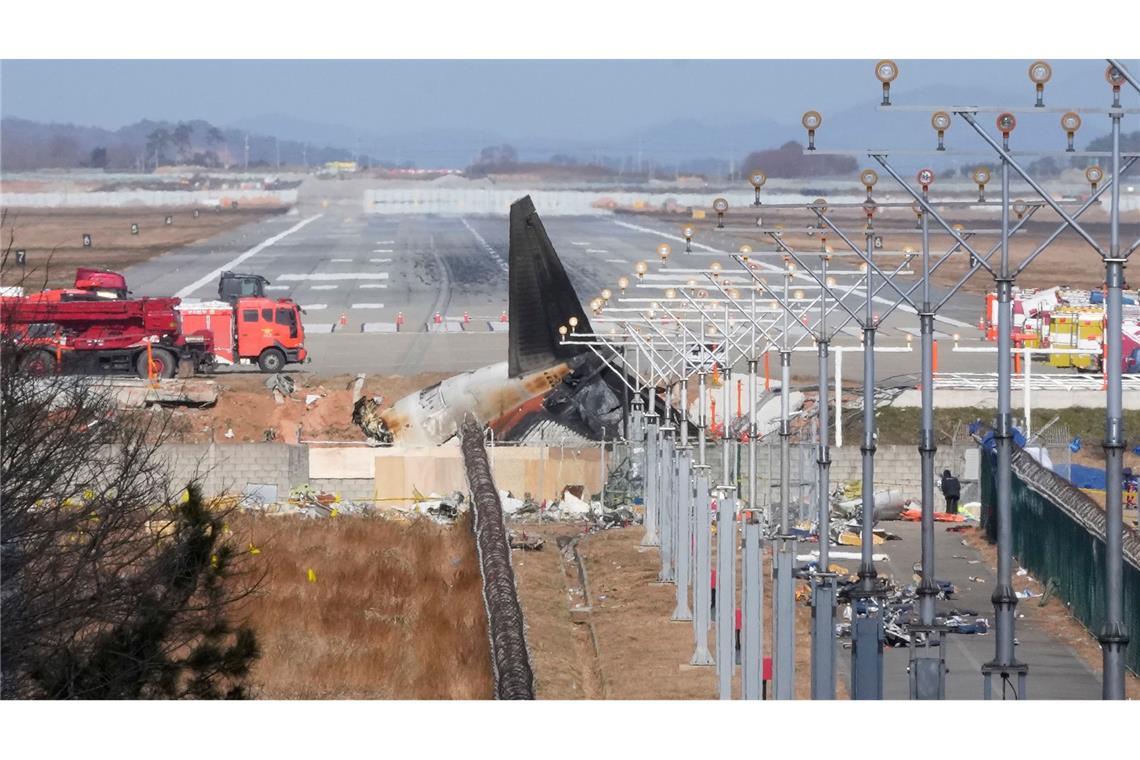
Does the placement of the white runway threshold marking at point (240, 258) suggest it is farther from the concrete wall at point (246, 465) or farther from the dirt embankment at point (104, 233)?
the concrete wall at point (246, 465)

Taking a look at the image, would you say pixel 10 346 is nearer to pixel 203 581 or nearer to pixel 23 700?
pixel 203 581

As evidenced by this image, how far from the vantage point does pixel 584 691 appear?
36344 mm

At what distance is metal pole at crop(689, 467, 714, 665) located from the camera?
125 feet

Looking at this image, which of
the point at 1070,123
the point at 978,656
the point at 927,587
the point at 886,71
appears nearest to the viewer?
the point at 886,71

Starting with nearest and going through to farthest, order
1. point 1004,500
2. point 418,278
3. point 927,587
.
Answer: point 1004,500 → point 927,587 → point 418,278

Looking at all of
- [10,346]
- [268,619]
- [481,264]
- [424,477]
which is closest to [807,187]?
[481,264]

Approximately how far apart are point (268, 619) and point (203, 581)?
1441cm

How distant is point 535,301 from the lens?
7575 centimetres

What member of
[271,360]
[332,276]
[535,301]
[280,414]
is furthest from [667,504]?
[332,276]

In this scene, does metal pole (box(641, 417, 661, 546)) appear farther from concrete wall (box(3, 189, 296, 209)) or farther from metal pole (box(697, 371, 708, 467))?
concrete wall (box(3, 189, 296, 209))

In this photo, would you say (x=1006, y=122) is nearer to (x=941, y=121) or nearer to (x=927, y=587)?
(x=941, y=121)

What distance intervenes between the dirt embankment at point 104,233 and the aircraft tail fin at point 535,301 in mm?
44512

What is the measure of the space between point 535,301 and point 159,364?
15243 millimetres

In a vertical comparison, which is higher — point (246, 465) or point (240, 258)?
point (240, 258)
